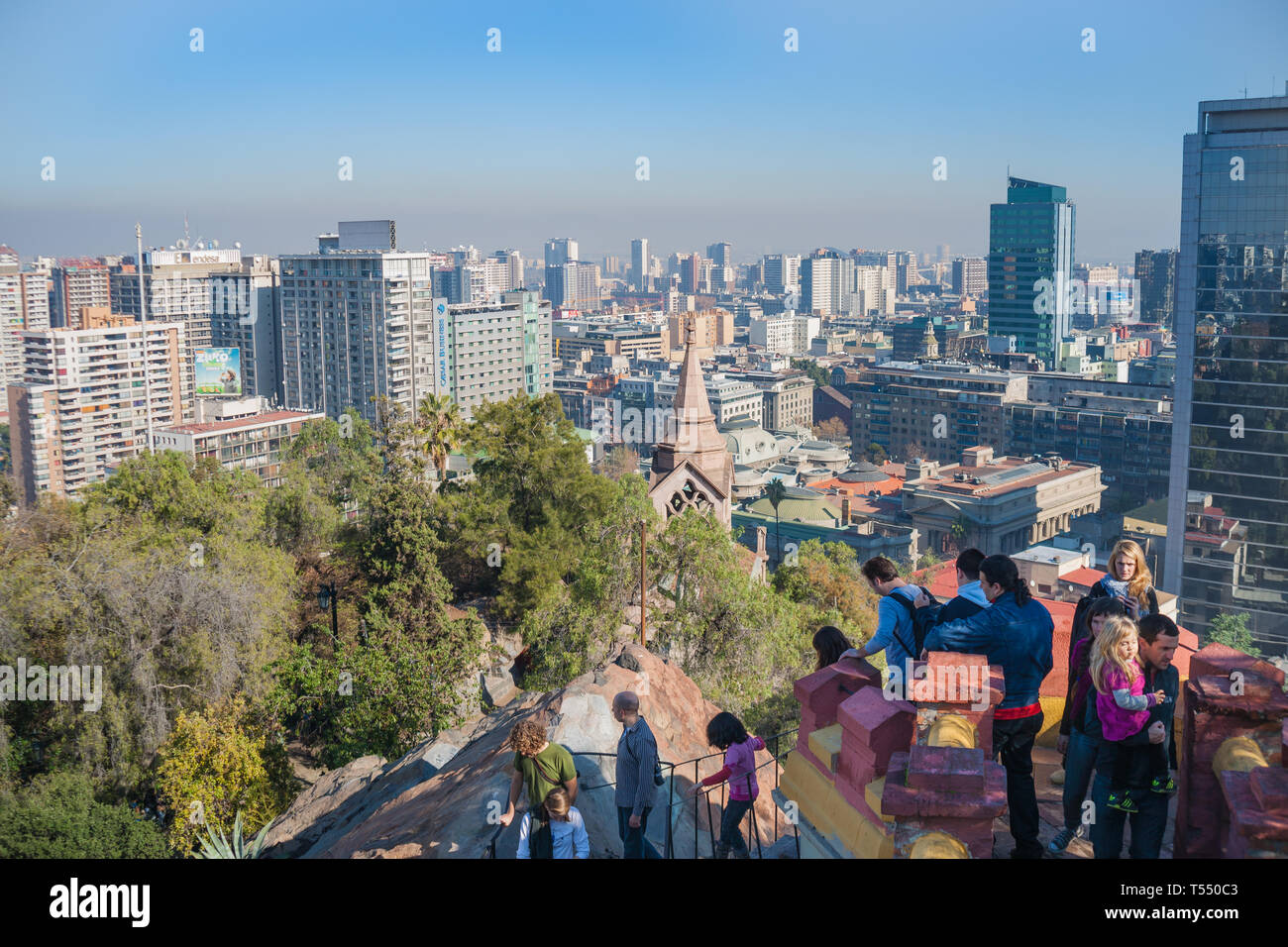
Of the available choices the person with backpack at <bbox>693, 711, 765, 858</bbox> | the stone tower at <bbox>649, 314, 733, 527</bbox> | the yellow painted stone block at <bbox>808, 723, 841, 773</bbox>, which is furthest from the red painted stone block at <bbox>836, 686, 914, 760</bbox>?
the stone tower at <bbox>649, 314, 733, 527</bbox>

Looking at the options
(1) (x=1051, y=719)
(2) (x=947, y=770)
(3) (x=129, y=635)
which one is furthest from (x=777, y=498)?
Answer: (2) (x=947, y=770)

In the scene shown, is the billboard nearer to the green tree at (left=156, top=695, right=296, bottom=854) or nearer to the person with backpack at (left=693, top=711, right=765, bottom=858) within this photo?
the green tree at (left=156, top=695, right=296, bottom=854)

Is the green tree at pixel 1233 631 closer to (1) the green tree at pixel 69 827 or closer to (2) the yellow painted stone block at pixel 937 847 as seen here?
(1) the green tree at pixel 69 827

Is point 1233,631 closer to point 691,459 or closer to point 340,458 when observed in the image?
point 691,459

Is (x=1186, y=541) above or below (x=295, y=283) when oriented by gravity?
below

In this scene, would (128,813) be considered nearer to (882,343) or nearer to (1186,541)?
(1186,541)

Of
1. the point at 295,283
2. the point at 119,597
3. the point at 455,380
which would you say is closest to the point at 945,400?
the point at 455,380
